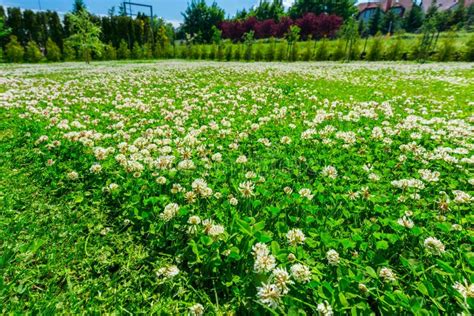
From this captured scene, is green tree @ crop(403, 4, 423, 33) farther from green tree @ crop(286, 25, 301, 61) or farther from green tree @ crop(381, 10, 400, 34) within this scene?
green tree @ crop(286, 25, 301, 61)

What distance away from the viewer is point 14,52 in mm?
31016

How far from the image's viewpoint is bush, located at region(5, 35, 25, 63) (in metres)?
31.0

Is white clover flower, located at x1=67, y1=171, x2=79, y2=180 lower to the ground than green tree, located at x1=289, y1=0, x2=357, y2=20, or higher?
lower

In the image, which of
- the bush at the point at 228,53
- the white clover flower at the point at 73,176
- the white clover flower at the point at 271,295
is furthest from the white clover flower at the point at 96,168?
the bush at the point at 228,53

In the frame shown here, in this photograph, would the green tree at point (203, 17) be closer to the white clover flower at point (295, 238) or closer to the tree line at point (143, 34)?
the tree line at point (143, 34)

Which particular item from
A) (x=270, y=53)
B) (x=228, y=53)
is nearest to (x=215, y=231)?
(x=270, y=53)

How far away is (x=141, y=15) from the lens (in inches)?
2050

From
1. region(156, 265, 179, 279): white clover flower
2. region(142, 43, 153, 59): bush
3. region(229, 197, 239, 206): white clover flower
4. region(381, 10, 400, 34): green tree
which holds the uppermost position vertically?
region(381, 10, 400, 34): green tree

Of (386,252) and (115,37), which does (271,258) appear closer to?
(386,252)

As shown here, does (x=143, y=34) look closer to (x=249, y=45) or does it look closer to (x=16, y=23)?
(x=16, y=23)

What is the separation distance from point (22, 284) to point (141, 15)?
61.4 meters

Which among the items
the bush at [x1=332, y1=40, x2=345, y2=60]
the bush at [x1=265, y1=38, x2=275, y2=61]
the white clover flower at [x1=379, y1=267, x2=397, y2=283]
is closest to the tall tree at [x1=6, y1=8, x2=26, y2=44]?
the bush at [x1=265, y1=38, x2=275, y2=61]

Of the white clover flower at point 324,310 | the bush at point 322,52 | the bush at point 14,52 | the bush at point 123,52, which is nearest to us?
the white clover flower at point 324,310

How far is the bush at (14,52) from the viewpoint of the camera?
30953 mm
